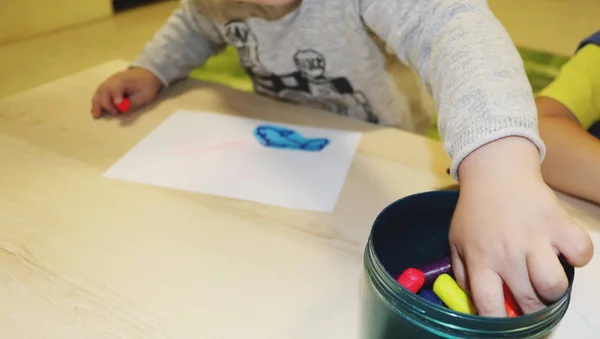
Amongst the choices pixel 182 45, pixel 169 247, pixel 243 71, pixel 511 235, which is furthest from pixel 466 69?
pixel 243 71

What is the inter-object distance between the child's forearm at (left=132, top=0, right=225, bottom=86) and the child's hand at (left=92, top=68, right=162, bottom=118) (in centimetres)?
3

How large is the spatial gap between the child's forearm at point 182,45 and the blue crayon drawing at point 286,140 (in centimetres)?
21

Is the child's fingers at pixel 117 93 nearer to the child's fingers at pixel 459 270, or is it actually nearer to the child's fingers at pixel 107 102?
the child's fingers at pixel 107 102

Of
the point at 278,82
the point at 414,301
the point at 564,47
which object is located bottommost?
the point at 564,47

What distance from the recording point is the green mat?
1109 mm

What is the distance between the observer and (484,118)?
0.35 metres

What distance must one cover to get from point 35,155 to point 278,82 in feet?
1.11

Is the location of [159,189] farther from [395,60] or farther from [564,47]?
[564,47]

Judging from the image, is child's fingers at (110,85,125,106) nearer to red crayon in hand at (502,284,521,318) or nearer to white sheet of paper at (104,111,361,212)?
white sheet of paper at (104,111,361,212)

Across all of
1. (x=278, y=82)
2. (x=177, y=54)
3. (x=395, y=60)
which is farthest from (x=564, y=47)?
(x=177, y=54)

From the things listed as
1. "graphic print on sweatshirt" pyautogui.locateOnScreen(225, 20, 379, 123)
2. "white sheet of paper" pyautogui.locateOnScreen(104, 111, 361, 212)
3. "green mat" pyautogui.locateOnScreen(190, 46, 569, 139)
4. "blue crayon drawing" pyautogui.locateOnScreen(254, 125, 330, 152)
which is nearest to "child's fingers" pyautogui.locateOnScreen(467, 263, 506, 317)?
"white sheet of paper" pyautogui.locateOnScreen(104, 111, 361, 212)

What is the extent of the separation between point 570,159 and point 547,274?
26 centimetres

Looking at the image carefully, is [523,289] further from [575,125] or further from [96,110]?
[96,110]

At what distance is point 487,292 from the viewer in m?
0.28
